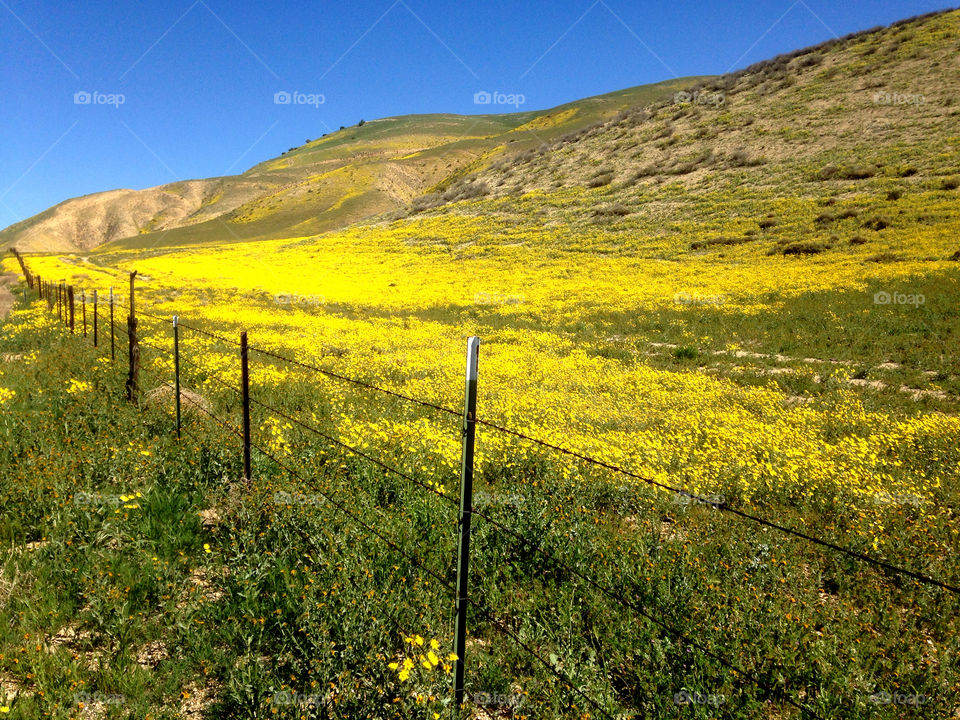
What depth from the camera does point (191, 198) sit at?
17012 cm

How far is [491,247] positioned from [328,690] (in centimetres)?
4351

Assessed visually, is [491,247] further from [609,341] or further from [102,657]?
[102,657]

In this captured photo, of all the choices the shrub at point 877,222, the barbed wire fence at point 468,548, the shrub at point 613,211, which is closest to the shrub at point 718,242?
the shrub at point 877,222

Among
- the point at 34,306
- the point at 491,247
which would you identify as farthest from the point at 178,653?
the point at 491,247
